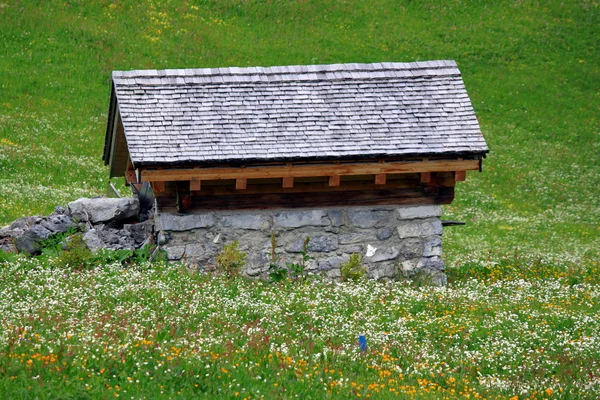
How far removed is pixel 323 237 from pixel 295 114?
2.14 meters

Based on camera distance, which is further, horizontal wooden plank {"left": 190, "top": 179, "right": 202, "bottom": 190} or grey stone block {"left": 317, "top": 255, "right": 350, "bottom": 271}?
grey stone block {"left": 317, "top": 255, "right": 350, "bottom": 271}

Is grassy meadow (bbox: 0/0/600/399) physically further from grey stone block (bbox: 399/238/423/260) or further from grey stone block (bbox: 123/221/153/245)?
grey stone block (bbox: 123/221/153/245)

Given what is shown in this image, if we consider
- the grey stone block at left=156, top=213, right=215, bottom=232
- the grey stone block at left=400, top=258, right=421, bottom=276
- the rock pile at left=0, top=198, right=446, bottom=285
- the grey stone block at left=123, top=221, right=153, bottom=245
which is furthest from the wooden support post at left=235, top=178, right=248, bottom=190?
the grey stone block at left=400, top=258, right=421, bottom=276

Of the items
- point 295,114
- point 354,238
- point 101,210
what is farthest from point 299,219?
point 101,210

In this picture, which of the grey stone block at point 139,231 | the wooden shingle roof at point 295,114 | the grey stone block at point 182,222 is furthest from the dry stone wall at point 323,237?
the wooden shingle roof at point 295,114

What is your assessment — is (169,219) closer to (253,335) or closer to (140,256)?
(140,256)

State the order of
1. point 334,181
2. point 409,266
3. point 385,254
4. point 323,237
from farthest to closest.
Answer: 1. point 409,266
2. point 385,254
3. point 323,237
4. point 334,181

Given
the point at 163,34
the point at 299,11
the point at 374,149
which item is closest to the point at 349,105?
the point at 374,149

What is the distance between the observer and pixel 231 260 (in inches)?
533

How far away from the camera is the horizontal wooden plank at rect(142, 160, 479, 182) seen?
44.0 feet

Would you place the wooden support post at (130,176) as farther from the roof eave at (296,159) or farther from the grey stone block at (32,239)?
the roof eave at (296,159)

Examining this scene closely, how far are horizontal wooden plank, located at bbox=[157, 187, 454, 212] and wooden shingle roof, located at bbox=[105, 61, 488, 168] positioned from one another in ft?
3.11

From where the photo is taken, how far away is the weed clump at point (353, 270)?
13820 millimetres

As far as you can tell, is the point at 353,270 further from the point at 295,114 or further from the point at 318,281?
the point at 295,114
